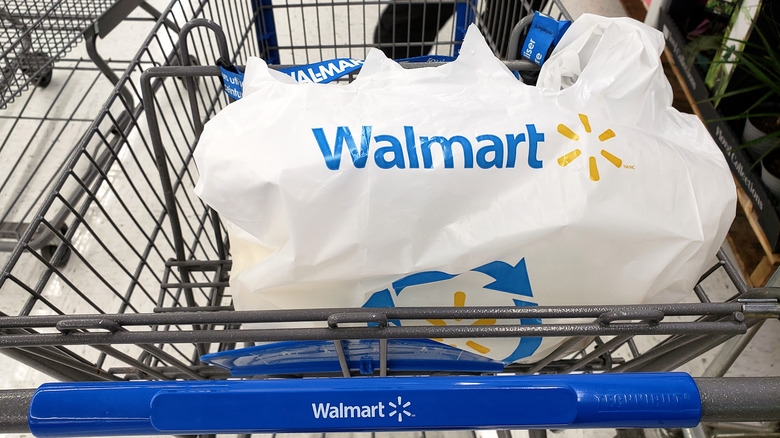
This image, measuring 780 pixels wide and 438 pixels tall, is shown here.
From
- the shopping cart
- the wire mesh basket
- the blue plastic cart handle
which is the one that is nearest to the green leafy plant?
the blue plastic cart handle

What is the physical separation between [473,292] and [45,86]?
1879 millimetres

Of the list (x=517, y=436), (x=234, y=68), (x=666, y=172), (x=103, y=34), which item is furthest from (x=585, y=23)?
(x=103, y=34)

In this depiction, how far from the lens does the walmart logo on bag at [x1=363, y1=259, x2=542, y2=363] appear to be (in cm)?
54

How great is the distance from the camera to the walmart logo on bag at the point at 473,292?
0.54 meters

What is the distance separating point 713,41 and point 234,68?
1.47m

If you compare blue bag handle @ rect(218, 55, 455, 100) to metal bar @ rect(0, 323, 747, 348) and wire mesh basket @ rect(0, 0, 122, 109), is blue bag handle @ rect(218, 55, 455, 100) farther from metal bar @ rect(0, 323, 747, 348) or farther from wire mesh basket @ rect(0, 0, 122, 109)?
wire mesh basket @ rect(0, 0, 122, 109)

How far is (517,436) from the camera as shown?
110 centimetres

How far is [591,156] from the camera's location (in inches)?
21.0

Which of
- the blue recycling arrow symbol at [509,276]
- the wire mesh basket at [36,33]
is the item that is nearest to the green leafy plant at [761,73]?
the blue recycling arrow symbol at [509,276]

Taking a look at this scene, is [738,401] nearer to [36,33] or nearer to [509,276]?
[509,276]

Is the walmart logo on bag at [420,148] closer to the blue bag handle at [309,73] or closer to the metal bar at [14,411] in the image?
the blue bag handle at [309,73]

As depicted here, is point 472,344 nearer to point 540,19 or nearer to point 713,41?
point 540,19

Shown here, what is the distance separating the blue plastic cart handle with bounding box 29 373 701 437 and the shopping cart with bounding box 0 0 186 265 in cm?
96

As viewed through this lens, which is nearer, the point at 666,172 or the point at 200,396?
the point at 200,396
